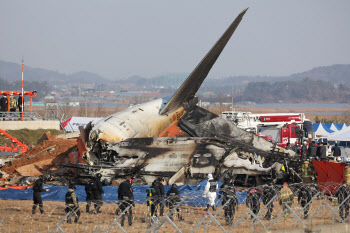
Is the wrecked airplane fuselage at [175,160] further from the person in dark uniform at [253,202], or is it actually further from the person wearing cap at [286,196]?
the person in dark uniform at [253,202]

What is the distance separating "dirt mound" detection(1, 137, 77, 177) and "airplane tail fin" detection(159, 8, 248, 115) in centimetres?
767

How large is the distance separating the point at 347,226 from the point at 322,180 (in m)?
10.4

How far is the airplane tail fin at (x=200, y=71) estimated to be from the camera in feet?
111

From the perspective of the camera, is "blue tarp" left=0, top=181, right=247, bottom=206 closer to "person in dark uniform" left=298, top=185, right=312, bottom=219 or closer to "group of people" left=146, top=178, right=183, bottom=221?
"group of people" left=146, top=178, right=183, bottom=221

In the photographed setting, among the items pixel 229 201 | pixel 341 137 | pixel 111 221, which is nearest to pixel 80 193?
pixel 111 221

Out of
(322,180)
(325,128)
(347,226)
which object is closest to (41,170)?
(322,180)

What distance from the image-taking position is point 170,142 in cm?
2945

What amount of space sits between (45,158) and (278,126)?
28.6 metres

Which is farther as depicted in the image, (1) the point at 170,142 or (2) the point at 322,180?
(1) the point at 170,142

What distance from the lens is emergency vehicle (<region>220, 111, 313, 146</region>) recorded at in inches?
2154

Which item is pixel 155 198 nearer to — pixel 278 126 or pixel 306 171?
pixel 306 171

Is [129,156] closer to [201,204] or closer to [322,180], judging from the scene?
[201,204]

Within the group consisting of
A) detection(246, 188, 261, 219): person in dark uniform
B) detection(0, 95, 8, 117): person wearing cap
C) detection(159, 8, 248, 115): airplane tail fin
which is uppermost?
detection(159, 8, 248, 115): airplane tail fin

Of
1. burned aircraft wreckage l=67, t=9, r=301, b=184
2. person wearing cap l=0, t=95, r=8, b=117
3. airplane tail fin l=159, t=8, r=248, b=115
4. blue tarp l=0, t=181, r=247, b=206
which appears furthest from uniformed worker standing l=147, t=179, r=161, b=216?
person wearing cap l=0, t=95, r=8, b=117
